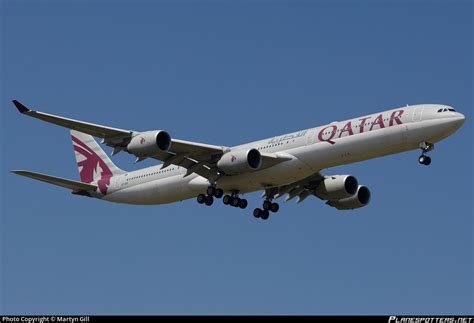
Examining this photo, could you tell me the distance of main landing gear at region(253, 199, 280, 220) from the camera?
61.9 meters

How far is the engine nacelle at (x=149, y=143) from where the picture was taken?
54.2 m

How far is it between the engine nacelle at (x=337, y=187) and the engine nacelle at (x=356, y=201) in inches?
39.7

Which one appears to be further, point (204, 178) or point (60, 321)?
point (204, 178)

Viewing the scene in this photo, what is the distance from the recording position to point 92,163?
226 feet

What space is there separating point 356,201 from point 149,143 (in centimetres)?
1525

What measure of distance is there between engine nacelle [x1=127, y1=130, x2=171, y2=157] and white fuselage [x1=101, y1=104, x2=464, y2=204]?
17.0ft

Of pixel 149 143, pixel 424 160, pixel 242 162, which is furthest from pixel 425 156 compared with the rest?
pixel 149 143

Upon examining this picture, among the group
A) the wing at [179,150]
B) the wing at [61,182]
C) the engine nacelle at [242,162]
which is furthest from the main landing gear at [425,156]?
the wing at [61,182]

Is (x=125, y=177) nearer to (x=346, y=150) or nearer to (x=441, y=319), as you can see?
(x=346, y=150)

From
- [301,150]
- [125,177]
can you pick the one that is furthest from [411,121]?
[125,177]

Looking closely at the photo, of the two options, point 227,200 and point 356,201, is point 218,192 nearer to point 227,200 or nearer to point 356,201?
point 227,200

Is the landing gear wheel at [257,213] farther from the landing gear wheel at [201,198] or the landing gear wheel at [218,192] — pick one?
the landing gear wheel at [201,198]

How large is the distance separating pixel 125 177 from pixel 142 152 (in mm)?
10447

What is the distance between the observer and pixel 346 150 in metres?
54.7
